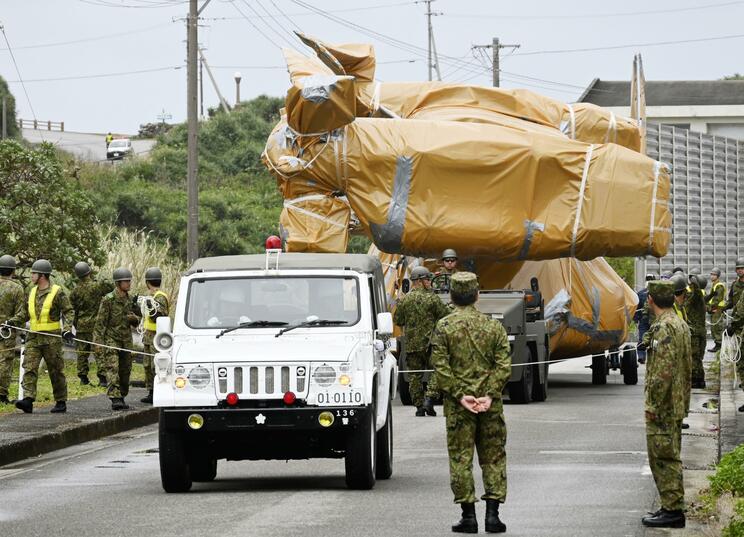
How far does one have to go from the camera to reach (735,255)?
40688 mm

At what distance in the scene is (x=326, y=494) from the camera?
12586 millimetres

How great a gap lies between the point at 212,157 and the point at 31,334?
5611cm

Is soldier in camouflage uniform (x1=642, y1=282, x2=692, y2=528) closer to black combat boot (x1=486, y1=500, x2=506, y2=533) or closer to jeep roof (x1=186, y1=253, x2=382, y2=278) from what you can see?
black combat boot (x1=486, y1=500, x2=506, y2=533)

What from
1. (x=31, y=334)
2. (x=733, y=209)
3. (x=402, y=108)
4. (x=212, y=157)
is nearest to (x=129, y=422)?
(x=31, y=334)

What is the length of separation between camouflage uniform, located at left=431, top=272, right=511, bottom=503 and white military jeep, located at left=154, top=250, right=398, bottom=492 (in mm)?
2157

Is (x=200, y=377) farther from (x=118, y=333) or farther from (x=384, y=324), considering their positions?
(x=118, y=333)

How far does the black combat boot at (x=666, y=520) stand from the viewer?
1068 cm

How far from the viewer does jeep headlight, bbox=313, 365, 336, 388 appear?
495 inches

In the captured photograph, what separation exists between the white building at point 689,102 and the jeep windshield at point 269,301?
56189 mm

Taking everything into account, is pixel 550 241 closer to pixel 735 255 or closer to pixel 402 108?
pixel 402 108

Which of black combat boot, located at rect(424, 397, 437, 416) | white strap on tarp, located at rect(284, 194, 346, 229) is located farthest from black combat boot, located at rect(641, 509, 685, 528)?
white strap on tarp, located at rect(284, 194, 346, 229)

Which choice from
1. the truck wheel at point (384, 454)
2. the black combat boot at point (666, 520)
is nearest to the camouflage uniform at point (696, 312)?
the truck wheel at point (384, 454)

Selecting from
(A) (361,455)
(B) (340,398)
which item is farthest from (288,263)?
(A) (361,455)

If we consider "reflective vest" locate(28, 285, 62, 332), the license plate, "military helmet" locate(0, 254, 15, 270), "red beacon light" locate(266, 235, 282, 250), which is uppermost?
"red beacon light" locate(266, 235, 282, 250)
